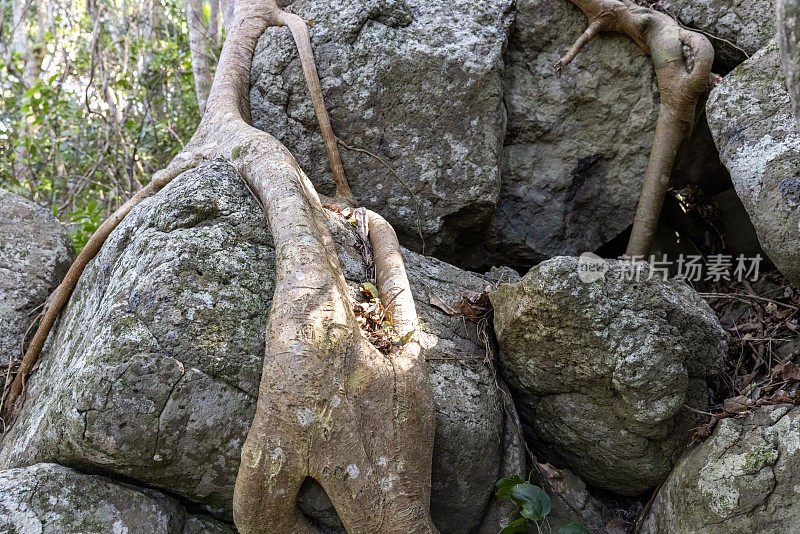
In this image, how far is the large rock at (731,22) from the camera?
4206mm

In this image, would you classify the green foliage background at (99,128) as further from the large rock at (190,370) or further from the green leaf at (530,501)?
the green leaf at (530,501)

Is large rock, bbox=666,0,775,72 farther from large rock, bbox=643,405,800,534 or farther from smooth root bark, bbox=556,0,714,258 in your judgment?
large rock, bbox=643,405,800,534

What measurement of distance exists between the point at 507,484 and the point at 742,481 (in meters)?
0.97

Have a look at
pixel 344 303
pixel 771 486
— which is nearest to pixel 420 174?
pixel 344 303

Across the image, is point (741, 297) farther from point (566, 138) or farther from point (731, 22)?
point (731, 22)

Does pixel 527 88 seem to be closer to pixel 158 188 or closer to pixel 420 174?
pixel 420 174

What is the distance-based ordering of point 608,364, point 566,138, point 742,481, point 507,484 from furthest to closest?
point 566,138
point 608,364
point 507,484
point 742,481

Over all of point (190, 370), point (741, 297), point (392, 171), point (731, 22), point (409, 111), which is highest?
point (731, 22)

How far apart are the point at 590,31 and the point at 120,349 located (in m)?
3.55

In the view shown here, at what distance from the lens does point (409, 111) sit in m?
4.32

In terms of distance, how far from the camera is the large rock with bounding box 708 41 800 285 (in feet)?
10.6

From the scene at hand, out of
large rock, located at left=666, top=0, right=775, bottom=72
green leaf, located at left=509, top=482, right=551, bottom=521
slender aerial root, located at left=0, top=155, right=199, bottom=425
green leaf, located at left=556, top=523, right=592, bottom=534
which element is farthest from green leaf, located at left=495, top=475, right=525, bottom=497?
large rock, located at left=666, top=0, right=775, bottom=72

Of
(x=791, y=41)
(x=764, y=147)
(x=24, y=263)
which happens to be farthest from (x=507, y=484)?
(x=24, y=263)

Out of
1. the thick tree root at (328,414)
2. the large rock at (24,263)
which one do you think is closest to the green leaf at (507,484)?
the thick tree root at (328,414)
